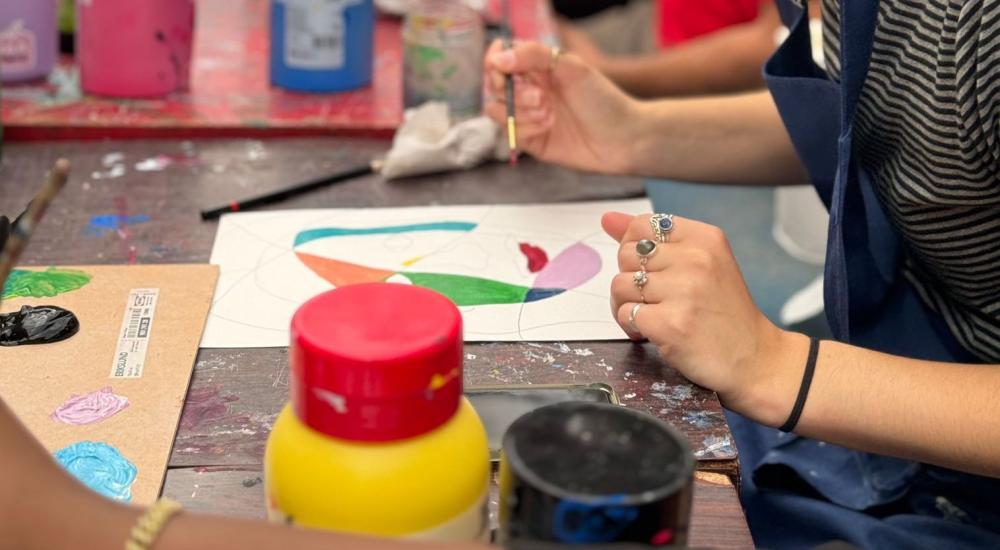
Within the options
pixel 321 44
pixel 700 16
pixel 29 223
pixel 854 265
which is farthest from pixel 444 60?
pixel 700 16

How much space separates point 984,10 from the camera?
93 centimetres

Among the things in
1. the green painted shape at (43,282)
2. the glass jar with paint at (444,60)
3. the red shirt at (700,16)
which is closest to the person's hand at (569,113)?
the glass jar with paint at (444,60)

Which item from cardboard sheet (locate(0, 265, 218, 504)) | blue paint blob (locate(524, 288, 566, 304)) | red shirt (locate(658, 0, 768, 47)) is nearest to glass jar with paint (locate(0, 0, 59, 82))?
cardboard sheet (locate(0, 265, 218, 504))

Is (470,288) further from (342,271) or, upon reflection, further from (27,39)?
(27,39)

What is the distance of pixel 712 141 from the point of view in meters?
1.39

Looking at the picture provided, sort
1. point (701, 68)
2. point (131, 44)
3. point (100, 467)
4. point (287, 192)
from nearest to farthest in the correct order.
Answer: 1. point (100, 467)
2. point (287, 192)
3. point (131, 44)
4. point (701, 68)

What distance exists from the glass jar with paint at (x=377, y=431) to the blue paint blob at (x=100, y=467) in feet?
0.60

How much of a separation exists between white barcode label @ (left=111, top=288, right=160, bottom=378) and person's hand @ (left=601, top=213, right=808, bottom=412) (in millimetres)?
394

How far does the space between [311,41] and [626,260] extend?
2.60 feet

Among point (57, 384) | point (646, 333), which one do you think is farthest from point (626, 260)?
point (57, 384)

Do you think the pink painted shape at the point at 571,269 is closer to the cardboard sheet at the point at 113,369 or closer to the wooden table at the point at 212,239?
the wooden table at the point at 212,239

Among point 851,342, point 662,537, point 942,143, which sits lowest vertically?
point 851,342

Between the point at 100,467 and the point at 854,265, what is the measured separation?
742 millimetres

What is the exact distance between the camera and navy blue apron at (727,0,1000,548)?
3.39 feet
